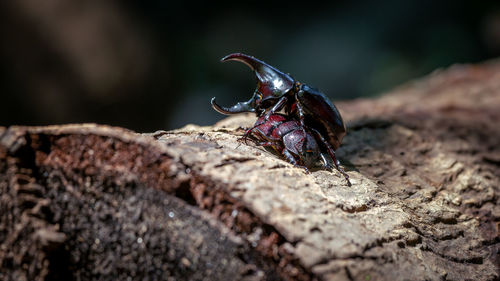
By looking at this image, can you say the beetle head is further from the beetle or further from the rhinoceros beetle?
the beetle

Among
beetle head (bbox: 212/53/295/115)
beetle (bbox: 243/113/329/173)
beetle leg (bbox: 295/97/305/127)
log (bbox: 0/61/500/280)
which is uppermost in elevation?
beetle head (bbox: 212/53/295/115)

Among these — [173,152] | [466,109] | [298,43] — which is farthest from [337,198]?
[298,43]

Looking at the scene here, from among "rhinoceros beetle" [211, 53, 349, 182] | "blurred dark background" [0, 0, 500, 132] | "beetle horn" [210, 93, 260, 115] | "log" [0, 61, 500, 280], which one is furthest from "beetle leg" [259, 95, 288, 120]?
"blurred dark background" [0, 0, 500, 132]

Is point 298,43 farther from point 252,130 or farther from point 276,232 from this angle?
point 276,232

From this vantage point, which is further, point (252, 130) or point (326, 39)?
point (326, 39)

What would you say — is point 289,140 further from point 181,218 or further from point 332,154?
point 181,218
